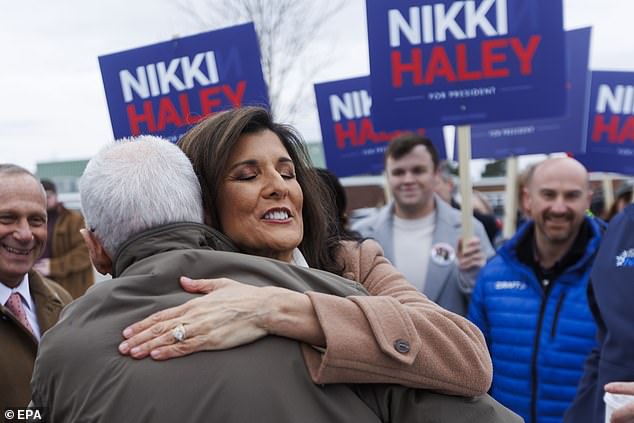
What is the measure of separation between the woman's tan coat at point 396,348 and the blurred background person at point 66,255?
559cm

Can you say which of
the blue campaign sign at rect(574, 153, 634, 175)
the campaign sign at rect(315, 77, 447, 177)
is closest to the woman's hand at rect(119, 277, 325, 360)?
the campaign sign at rect(315, 77, 447, 177)

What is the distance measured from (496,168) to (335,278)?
41090 mm

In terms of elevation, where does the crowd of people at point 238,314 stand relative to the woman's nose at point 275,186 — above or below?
below

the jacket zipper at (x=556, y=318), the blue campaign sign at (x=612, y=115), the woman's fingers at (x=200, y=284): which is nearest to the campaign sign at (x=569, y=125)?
the blue campaign sign at (x=612, y=115)

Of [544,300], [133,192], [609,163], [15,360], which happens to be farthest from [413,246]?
[133,192]

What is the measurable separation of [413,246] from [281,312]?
3177 mm

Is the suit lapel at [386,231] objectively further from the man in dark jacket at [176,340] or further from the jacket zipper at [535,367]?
the man in dark jacket at [176,340]

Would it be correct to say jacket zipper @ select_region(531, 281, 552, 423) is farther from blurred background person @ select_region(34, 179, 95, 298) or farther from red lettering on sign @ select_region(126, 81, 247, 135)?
blurred background person @ select_region(34, 179, 95, 298)

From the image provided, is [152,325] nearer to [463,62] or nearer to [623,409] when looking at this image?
[623,409]

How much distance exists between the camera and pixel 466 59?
4449mm

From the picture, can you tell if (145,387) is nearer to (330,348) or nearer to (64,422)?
(64,422)

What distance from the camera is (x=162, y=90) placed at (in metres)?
4.52

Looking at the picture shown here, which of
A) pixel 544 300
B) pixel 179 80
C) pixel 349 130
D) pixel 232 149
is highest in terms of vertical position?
pixel 179 80

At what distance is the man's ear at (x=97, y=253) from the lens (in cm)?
179
